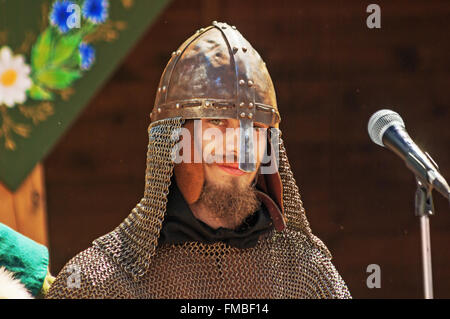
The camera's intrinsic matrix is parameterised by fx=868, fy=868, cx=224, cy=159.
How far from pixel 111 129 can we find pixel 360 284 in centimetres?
161

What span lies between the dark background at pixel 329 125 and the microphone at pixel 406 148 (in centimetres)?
190

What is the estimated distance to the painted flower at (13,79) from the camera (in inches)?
164

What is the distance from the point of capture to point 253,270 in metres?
3.29

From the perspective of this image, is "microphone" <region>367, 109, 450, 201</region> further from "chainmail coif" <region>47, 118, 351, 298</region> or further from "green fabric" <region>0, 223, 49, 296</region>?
"green fabric" <region>0, 223, 49, 296</region>

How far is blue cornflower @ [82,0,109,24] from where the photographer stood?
424 cm

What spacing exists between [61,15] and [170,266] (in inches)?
62.6

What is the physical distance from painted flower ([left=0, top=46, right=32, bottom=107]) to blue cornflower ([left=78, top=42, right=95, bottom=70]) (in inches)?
10.7

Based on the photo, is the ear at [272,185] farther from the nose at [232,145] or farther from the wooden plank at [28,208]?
the wooden plank at [28,208]

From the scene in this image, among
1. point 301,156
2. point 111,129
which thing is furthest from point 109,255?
point 301,156

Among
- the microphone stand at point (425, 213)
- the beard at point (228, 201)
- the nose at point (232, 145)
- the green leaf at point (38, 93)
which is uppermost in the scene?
the green leaf at point (38, 93)

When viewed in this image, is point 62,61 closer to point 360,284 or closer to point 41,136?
point 41,136

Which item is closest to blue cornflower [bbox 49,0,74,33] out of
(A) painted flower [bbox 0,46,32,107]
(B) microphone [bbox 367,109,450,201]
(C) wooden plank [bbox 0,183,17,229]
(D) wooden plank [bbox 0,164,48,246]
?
(A) painted flower [bbox 0,46,32,107]

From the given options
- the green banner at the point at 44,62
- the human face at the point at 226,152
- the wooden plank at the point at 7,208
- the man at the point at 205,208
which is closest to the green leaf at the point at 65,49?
the green banner at the point at 44,62

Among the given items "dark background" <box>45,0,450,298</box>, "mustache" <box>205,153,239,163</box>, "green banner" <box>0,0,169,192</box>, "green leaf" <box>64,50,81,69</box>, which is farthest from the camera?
"dark background" <box>45,0,450,298</box>
